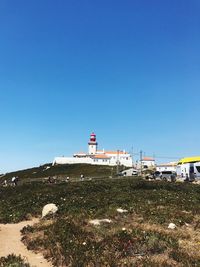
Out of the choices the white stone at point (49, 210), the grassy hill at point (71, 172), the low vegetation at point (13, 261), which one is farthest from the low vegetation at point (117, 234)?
the grassy hill at point (71, 172)

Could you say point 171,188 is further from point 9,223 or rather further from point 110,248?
point 110,248

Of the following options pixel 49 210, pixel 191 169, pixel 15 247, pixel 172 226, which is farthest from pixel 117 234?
pixel 191 169

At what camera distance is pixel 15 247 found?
62.6ft

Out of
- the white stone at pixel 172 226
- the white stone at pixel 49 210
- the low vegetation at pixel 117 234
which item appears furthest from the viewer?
the white stone at pixel 49 210

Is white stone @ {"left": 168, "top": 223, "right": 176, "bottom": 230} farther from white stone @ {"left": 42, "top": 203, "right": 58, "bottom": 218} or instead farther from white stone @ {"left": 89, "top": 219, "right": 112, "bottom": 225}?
white stone @ {"left": 42, "top": 203, "right": 58, "bottom": 218}

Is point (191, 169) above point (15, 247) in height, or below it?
above

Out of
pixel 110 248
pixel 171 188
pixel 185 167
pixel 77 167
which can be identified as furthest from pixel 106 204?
pixel 77 167

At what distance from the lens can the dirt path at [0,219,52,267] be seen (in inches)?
641

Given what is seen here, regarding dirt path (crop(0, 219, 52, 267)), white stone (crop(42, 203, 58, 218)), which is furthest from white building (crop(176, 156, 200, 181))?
dirt path (crop(0, 219, 52, 267))

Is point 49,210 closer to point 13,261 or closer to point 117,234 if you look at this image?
point 117,234

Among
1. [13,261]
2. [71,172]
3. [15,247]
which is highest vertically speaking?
[71,172]

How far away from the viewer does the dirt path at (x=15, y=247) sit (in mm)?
16289

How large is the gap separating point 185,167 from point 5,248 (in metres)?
68.4

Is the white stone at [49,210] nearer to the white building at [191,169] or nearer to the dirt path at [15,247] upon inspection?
the dirt path at [15,247]
